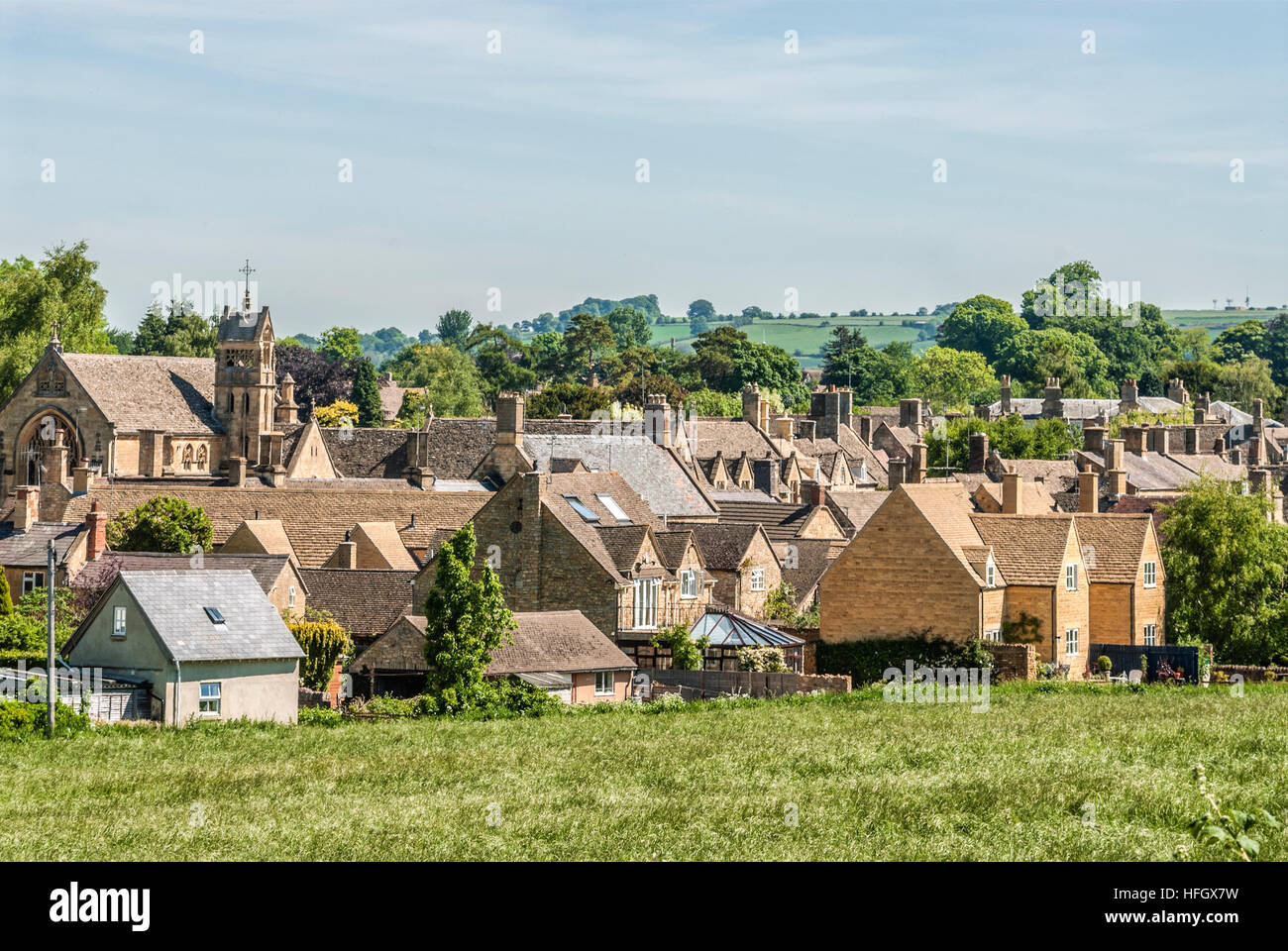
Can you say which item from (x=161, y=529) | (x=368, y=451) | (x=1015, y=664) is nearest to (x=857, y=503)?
(x=1015, y=664)

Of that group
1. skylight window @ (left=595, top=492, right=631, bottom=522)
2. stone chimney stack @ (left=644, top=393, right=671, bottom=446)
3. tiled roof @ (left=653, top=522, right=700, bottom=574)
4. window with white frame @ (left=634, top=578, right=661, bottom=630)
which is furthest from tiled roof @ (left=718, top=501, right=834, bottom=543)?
window with white frame @ (left=634, top=578, right=661, bottom=630)

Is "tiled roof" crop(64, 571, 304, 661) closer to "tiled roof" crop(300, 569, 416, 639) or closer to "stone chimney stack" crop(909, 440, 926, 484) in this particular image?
"tiled roof" crop(300, 569, 416, 639)

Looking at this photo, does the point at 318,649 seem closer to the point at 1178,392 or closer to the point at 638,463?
the point at 638,463

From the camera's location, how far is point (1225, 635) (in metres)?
Answer: 61.8

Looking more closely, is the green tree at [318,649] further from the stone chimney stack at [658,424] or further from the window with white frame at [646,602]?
the stone chimney stack at [658,424]

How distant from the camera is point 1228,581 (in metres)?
61.9

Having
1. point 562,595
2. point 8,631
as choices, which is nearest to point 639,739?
point 562,595

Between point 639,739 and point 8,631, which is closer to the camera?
point 639,739

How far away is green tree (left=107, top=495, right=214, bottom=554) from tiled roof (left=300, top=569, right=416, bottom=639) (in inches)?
344

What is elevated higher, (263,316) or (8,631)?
(263,316)

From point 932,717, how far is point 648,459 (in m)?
44.6

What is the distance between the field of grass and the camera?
2295cm
